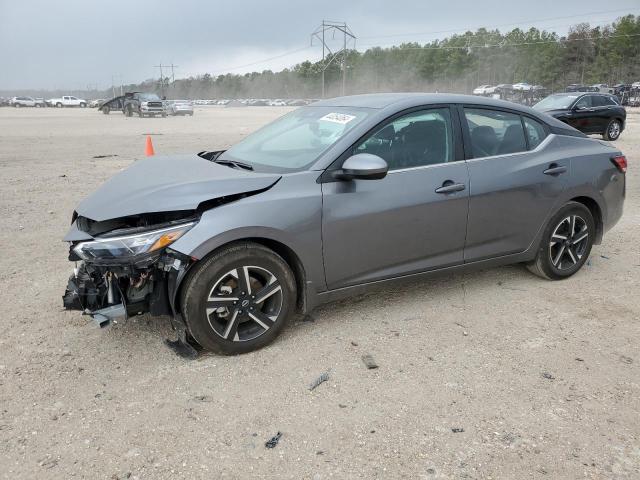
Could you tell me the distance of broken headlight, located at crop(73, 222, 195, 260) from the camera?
312 cm

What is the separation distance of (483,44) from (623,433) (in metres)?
110

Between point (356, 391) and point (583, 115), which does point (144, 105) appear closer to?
point (583, 115)

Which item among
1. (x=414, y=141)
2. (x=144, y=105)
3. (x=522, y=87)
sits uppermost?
(x=522, y=87)

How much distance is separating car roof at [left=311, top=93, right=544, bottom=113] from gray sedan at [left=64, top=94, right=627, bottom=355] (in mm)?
16

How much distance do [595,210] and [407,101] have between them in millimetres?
2165

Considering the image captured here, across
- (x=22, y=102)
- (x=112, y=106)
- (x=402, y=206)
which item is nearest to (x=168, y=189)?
(x=402, y=206)

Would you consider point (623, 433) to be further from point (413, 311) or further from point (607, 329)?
point (413, 311)

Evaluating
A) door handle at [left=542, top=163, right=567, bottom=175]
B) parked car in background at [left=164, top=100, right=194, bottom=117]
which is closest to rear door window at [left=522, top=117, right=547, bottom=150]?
door handle at [left=542, top=163, right=567, bottom=175]

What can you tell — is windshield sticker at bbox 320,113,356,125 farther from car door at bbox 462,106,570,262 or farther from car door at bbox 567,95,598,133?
car door at bbox 567,95,598,133

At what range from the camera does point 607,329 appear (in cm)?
391

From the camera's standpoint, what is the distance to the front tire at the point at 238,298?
3.22 meters

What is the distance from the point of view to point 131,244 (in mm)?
3123

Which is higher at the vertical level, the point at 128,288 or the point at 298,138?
the point at 298,138

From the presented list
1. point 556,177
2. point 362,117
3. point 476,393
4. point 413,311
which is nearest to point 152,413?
point 476,393
